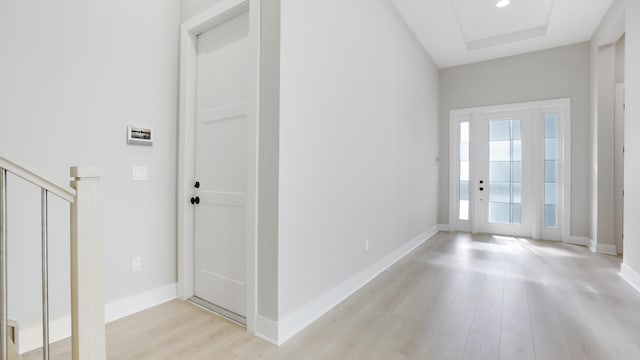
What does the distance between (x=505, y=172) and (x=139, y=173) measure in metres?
5.80

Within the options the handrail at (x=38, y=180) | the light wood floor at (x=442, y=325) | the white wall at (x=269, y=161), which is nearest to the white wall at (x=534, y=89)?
the light wood floor at (x=442, y=325)

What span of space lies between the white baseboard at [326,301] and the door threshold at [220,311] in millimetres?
354

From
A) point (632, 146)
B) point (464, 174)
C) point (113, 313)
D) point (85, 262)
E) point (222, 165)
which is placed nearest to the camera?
point (85, 262)

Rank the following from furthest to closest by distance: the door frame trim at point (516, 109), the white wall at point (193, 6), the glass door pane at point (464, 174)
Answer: the glass door pane at point (464, 174)
the door frame trim at point (516, 109)
the white wall at point (193, 6)

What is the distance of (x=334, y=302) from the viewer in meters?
2.59

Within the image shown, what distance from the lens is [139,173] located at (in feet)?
8.36

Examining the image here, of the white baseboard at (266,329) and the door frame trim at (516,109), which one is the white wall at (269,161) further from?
the door frame trim at (516,109)

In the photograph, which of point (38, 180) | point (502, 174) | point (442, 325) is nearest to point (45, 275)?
point (38, 180)

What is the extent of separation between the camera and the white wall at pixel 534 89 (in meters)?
4.96

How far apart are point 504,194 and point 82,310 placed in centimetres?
623

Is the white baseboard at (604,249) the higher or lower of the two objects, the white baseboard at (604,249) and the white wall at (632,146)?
the lower

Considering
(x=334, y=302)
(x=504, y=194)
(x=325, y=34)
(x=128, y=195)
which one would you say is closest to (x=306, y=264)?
(x=334, y=302)

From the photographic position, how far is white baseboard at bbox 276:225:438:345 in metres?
2.06

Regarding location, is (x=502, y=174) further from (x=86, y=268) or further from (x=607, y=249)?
(x=86, y=268)
